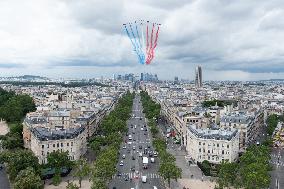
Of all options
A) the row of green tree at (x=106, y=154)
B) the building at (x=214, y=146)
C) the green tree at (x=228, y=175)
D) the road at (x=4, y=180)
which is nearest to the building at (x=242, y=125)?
the building at (x=214, y=146)

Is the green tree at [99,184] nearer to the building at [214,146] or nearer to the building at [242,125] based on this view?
the building at [214,146]

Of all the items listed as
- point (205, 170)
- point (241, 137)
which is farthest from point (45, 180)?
point (241, 137)

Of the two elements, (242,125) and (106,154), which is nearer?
(106,154)

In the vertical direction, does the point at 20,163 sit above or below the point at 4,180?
above

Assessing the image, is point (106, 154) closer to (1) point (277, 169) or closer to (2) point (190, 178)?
(2) point (190, 178)

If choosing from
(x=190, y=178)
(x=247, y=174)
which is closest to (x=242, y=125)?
(x=190, y=178)

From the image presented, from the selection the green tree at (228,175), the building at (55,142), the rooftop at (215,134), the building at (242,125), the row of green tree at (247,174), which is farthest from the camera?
the building at (242,125)

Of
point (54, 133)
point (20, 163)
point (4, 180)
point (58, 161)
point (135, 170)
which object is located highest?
point (54, 133)
